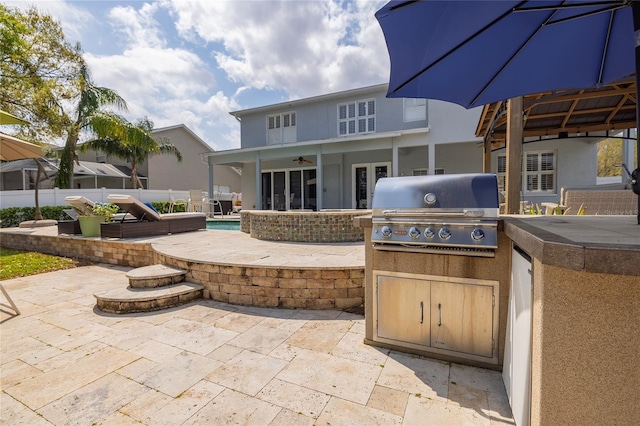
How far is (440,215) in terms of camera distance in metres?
2.33

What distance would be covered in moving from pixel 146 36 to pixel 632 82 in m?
10.7

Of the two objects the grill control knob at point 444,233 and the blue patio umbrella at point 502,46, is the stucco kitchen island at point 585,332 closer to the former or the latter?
the grill control knob at point 444,233

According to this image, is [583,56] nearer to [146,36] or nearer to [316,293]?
[316,293]

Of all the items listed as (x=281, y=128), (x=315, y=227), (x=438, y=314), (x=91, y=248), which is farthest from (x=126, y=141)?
(x=438, y=314)

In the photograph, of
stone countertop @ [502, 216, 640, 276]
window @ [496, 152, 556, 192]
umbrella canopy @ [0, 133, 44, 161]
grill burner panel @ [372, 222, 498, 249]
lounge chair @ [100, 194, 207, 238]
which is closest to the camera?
stone countertop @ [502, 216, 640, 276]

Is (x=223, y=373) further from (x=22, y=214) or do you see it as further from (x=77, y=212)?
(x=22, y=214)

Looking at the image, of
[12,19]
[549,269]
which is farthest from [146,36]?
[549,269]

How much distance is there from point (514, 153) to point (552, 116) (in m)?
3.19

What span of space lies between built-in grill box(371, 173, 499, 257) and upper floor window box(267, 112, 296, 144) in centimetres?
1171

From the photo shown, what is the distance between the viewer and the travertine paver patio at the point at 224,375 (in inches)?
74.5

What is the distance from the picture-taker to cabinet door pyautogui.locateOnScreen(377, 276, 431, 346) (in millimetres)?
2520

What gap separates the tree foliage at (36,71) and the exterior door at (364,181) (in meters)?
11.8

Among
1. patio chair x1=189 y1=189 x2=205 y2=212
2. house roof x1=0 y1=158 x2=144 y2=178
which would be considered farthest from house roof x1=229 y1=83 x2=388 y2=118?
house roof x1=0 y1=158 x2=144 y2=178

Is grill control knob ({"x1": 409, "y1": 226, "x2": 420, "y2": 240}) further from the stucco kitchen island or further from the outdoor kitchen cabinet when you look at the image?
the stucco kitchen island
